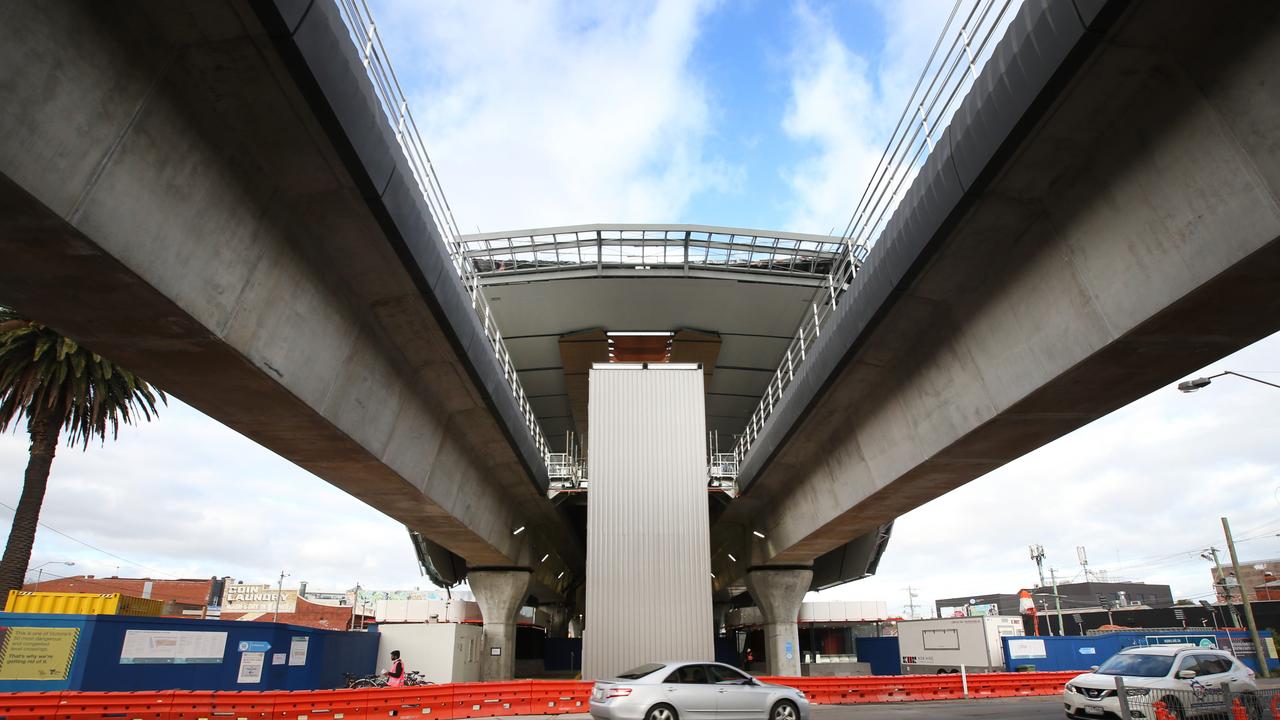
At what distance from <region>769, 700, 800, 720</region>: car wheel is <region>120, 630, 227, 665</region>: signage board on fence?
12.6m

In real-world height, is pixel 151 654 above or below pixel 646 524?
below

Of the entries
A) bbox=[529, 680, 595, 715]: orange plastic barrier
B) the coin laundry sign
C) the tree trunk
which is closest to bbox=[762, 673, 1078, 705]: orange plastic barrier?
bbox=[529, 680, 595, 715]: orange plastic barrier

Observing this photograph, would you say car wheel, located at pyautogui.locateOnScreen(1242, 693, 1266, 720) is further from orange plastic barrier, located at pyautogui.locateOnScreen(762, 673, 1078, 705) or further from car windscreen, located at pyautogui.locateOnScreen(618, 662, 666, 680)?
orange plastic barrier, located at pyautogui.locateOnScreen(762, 673, 1078, 705)

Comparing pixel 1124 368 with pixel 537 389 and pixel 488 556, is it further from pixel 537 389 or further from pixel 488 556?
pixel 537 389

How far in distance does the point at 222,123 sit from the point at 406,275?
10.1 ft

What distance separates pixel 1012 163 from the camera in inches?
292

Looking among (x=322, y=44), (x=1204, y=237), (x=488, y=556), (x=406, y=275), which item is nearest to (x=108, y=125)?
(x=322, y=44)

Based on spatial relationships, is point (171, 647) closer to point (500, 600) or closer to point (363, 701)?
point (363, 701)

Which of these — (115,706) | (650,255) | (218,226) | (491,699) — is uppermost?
(650,255)

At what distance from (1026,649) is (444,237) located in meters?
30.0

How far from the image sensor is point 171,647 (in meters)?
16.2

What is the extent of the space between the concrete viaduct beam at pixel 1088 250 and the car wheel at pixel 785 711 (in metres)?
4.64

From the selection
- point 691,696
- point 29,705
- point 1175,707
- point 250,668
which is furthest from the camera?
point 250,668

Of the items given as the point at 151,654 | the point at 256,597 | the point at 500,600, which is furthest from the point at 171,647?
the point at 256,597
